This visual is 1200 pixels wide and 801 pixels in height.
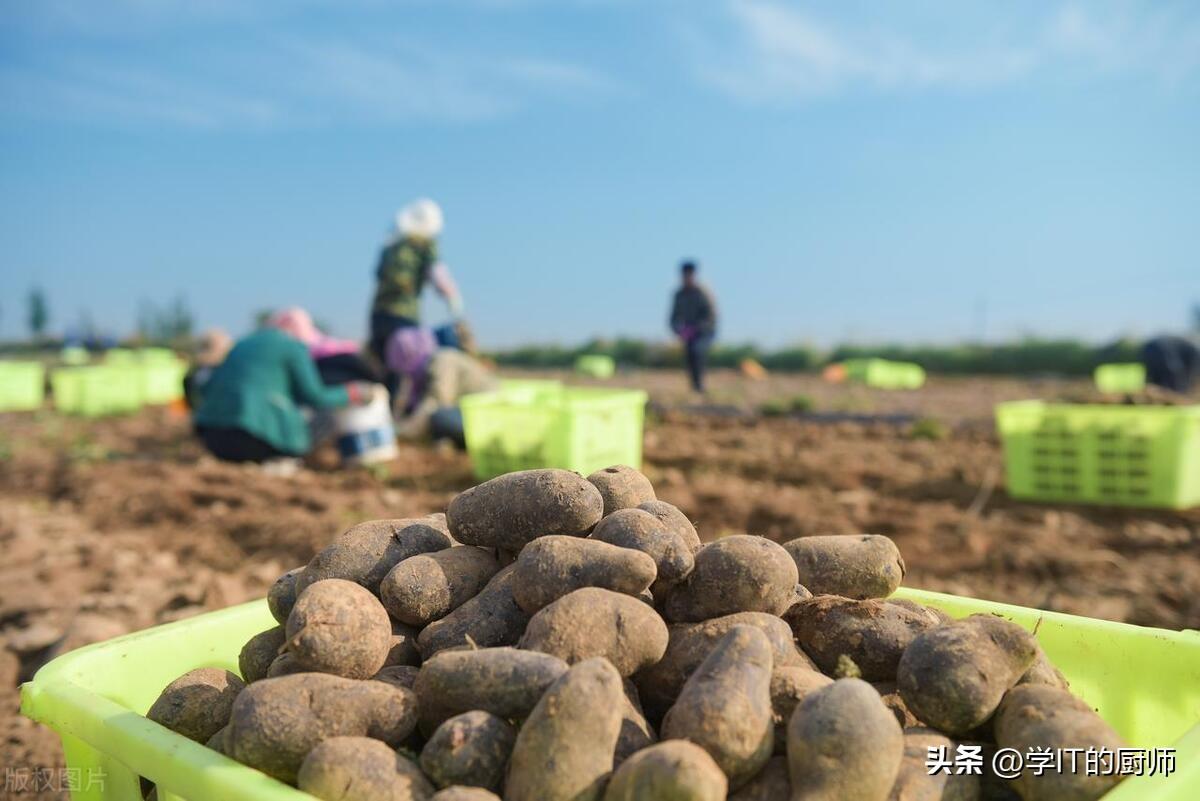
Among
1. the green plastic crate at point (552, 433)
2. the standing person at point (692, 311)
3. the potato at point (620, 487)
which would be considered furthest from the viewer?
the standing person at point (692, 311)

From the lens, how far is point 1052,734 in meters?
1.34

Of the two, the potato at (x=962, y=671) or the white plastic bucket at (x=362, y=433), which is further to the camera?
the white plastic bucket at (x=362, y=433)

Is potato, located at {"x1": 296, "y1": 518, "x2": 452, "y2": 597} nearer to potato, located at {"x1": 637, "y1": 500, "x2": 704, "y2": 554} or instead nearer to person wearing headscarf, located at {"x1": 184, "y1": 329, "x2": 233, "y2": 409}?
potato, located at {"x1": 637, "y1": 500, "x2": 704, "y2": 554}

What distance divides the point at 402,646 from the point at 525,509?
345 millimetres

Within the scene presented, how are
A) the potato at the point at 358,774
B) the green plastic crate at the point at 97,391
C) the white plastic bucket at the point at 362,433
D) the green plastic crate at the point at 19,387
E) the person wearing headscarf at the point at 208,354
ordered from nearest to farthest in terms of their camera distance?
the potato at the point at 358,774 < the white plastic bucket at the point at 362,433 < the person wearing headscarf at the point at 208,354 < the green plastic crate at the point at 97,391 < the green plastic crate at the point at 19,387

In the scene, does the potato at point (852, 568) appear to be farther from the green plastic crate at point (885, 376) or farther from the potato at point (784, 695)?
the green plastic crate at point (885, 376)

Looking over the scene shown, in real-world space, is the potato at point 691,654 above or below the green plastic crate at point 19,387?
above

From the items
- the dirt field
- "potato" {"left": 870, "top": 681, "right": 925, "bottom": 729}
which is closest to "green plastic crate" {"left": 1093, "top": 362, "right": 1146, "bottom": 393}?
the dirt field

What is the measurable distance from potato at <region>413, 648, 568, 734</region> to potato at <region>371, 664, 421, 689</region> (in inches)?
5.1

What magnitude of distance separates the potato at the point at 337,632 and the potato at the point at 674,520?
57 centimetres

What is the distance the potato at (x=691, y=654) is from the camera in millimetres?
1556

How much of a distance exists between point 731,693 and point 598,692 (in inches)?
7.7

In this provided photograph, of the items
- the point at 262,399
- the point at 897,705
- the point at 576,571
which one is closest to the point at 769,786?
the point at 897,705

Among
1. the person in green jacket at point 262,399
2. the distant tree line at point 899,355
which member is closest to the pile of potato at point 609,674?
the person in green jacket at point 262,399
